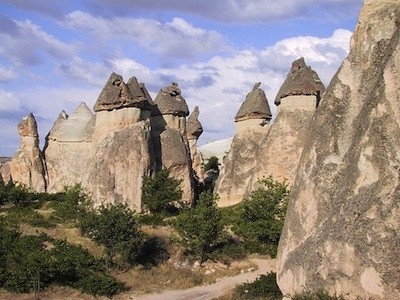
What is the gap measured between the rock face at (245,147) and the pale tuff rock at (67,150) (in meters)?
7.67

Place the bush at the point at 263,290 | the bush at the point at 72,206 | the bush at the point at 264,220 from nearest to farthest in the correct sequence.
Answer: the bush at the point at 263,290, the bush at the point at 264,220, the bush at the point at 72,206

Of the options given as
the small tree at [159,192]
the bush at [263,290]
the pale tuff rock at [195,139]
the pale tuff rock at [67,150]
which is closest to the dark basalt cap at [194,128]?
the pale tuff rock at [195,139]

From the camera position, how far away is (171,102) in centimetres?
2641

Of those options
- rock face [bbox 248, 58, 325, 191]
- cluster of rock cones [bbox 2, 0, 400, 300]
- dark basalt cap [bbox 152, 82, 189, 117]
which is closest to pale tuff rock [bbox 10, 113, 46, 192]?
dark basalt cap [bbox 152, 82, 189, 117]

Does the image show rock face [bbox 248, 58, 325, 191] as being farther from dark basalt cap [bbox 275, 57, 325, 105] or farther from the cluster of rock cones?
the cluster of rock cones

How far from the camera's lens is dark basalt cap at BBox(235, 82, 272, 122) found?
88.1 feet

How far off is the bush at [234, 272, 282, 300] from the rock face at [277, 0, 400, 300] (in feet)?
10.5

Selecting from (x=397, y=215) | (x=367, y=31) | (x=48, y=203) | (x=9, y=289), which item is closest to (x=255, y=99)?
(x=48, y=203)

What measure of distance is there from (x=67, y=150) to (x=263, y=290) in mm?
21258

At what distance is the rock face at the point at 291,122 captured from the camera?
2223 centimetres

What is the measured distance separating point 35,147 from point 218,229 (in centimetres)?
1586

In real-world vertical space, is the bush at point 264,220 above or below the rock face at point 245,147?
below

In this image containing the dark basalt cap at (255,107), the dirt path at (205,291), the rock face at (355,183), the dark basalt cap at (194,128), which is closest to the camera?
the rock face at (355,183)

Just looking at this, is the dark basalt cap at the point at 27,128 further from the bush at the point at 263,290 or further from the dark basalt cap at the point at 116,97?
the bush at the point at 263,290
